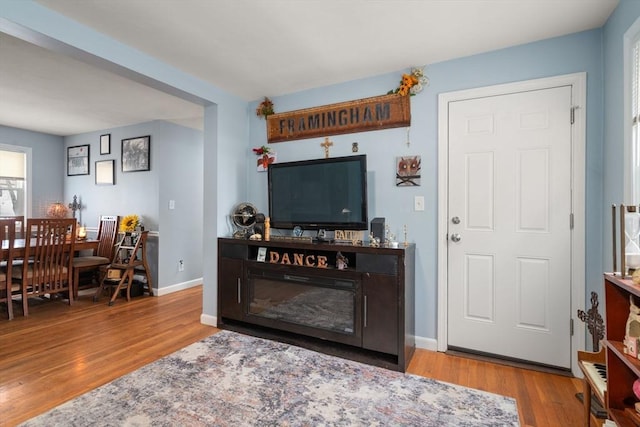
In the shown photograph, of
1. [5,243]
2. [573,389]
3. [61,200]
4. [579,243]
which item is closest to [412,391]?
[573,389]

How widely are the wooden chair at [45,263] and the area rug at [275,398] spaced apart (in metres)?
2.33

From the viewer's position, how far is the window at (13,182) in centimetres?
470

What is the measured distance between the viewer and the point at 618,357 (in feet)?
4.20

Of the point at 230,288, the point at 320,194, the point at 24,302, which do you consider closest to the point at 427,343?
the point at 320,194

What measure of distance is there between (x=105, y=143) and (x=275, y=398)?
4778 mm

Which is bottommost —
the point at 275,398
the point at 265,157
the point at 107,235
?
the point at 275,398

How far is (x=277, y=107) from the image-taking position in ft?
10.8

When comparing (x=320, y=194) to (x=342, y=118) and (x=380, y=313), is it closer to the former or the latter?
(x=342, y=118)

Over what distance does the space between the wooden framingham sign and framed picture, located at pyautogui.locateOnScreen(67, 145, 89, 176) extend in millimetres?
3714

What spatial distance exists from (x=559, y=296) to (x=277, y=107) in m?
2.93

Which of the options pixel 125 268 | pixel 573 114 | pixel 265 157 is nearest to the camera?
pixel 573 114

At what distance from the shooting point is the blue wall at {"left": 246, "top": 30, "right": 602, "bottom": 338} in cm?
210

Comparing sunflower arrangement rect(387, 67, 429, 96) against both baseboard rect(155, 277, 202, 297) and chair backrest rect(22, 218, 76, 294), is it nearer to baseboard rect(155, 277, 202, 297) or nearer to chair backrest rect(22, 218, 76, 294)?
baseboard rect(155, 277, 202, 297)

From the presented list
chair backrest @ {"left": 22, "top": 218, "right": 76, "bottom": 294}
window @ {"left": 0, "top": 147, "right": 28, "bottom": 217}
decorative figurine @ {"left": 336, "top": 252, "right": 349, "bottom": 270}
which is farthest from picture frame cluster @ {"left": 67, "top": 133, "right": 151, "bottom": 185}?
decorative figurine @ {"left": 336, "top": 252, "right": 349, "bottom": 270}
